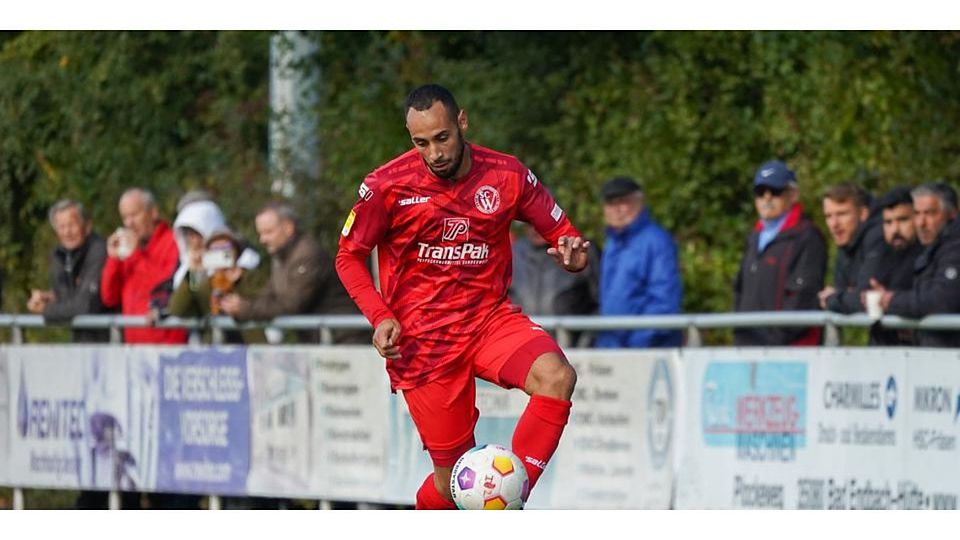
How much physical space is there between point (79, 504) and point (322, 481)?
2.74 m

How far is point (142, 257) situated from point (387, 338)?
660 cm

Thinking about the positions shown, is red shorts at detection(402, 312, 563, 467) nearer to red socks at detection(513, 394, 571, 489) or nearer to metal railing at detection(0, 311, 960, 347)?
red socks at detection(513, 394, 571, 489)

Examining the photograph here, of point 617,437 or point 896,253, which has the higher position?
point 896,253

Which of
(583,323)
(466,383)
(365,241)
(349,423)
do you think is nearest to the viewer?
(365,241)

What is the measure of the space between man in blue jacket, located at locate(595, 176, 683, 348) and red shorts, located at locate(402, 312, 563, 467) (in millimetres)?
3360

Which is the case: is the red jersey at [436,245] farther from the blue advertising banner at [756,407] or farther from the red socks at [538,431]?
the blue advertising banner at [756,407]

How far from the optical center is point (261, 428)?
1543 centimetres

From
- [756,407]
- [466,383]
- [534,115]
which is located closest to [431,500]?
[466,383]

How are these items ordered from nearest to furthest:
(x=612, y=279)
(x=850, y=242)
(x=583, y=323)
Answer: (x=850, y=242) < (x=583, y=323) < (x=612, y=279)

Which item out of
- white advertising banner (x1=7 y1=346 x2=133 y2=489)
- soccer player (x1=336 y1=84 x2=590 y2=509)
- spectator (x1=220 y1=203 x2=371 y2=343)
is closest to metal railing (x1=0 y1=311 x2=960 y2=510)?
spectator (x1=220 y1=203 x2=371 y2=343)

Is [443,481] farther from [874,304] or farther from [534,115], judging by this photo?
[534,115]

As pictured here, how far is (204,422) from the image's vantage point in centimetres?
1575

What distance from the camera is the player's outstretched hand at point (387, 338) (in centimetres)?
992

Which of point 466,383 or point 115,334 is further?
point 115,334
